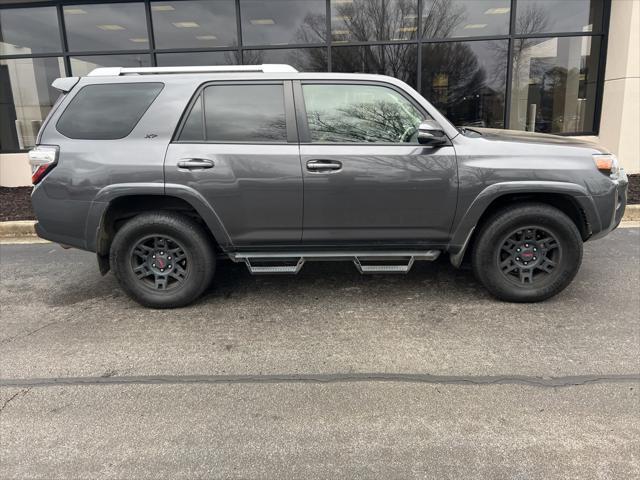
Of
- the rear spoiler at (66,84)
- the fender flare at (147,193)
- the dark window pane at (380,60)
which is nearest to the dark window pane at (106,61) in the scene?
the dark window pane at (380,60)

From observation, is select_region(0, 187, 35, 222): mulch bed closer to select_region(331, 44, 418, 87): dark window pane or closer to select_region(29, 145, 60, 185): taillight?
select_region(29, 145, 60, 185): taillight

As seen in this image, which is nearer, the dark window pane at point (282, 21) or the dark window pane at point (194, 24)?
the dark window pane at point (282, 21)

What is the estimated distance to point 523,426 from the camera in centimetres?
261

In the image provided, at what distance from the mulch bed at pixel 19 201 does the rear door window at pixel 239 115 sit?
5114mm

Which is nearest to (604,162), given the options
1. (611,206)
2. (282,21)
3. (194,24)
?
(611,206)

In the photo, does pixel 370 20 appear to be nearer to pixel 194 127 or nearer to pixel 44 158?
pixel 194 127

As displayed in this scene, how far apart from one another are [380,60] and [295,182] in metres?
7.21

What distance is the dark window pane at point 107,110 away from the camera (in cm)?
411

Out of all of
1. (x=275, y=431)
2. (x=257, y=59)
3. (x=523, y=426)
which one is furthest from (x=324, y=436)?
(x=257, y=59)

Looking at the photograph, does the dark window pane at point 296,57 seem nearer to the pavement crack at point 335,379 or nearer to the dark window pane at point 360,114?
the dark window pane at point 360,114

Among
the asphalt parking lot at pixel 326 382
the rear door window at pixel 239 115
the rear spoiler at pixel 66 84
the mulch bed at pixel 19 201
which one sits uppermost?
the rear spoiler at pixel 66 84

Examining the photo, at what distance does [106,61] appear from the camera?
35.0ft

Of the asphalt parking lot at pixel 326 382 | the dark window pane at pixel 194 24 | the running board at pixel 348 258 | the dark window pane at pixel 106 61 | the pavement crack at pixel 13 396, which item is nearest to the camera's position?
the asphalt parking lot at pixel 326 382

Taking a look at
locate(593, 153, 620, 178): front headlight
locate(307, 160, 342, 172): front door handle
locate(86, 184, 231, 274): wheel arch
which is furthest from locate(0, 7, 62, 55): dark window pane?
locate(593, 153, 620, 178): front headlight
